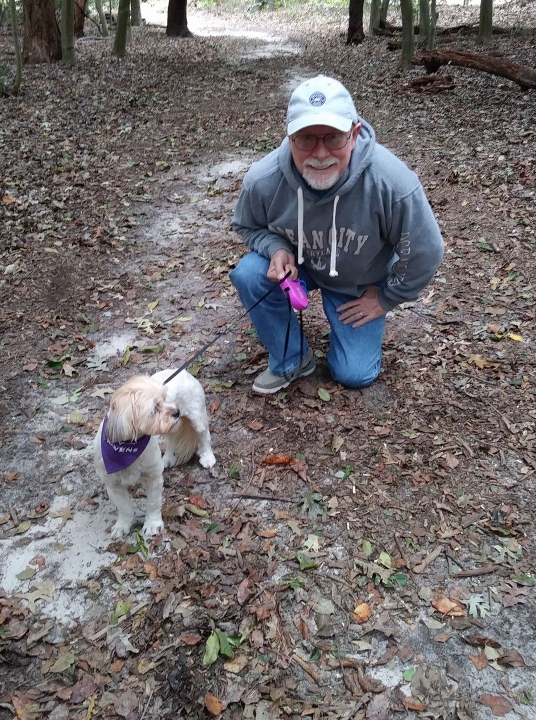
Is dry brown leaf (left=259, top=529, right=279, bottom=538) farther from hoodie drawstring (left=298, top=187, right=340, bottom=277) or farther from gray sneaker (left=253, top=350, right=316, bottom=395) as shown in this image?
hoodie drawstring (left=298, top=187, right=340, bottom=277)

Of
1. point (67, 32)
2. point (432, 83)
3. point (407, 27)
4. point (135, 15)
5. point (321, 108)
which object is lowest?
point (321, 108)

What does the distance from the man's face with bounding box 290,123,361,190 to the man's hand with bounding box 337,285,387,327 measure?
0.92 m

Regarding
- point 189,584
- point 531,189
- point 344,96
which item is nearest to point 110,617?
point 189,584

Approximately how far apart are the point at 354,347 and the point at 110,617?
7.48 ft

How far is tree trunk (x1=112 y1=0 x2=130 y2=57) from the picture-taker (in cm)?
1455

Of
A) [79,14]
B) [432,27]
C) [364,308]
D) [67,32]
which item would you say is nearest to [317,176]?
[364,308]

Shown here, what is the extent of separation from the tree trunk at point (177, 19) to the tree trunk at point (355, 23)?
22.2 ft

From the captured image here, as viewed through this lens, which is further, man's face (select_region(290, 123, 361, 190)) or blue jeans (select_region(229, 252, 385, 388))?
blue jeans (select_region(229, 252, 385, 388))

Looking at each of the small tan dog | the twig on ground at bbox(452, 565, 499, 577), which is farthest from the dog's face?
the twig on ground at bbox(452, 565, 499, 577)

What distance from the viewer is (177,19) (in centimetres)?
2189

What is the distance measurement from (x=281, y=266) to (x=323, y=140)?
0.84m

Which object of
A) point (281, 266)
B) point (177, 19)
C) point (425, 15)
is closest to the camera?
point (281, 266)

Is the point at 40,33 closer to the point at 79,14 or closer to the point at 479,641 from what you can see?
the point at 79,14

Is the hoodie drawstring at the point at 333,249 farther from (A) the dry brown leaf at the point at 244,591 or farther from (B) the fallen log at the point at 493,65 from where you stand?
(B) the fallen log at the point at 493,65
